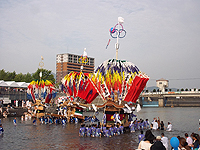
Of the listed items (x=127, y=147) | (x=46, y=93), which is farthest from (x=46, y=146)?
(x=46, y=93)

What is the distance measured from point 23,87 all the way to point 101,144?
63.2 meters

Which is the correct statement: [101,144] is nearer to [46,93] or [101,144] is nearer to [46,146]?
[46,146]

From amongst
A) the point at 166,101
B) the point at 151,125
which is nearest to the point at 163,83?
the point at 166,101

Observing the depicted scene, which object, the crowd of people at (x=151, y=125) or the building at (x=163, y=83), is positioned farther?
the building at (x=163, y=83)

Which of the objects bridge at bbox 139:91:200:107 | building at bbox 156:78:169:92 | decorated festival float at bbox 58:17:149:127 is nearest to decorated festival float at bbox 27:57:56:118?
decorated festival float at bbox 58:17:149:127

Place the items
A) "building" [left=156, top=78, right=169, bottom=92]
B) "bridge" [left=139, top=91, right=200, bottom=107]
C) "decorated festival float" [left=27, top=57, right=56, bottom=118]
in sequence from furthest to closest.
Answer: "building" [left=156, top=78, right=169, bottom=92], "bridge" [left=139, top=91, right=200, bottom=107], "decorated festival float" [left=27, top=57, right=56, bottom=118]

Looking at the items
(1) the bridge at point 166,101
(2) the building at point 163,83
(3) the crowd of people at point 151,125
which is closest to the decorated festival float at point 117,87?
(3) the crowd of people at point 151,125

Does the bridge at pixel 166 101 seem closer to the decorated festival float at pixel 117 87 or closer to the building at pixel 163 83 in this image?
the building at pixel 163 83

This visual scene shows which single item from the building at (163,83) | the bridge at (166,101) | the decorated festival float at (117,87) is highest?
the building at (163,83)

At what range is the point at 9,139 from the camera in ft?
77.8

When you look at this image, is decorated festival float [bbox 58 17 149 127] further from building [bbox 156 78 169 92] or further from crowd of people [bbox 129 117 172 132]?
building [bbox 156 78 169 92]

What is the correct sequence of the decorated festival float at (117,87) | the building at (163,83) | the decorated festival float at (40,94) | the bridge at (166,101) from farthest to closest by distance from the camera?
the building at (163,83) → the bridge at (166,101) → the decorated festival float at (40,94) → the decorated festival float at (117,87)

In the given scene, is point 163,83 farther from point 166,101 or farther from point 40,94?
point 40,94

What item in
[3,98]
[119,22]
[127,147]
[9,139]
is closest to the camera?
[127,147]
